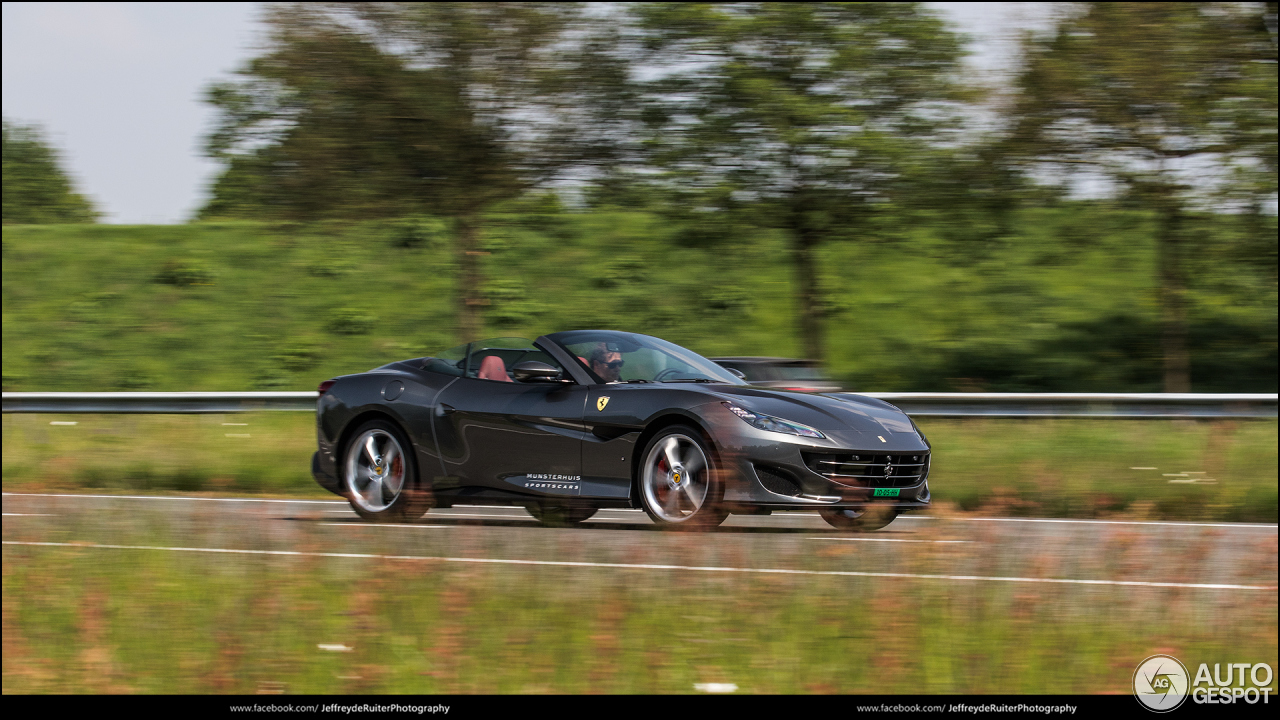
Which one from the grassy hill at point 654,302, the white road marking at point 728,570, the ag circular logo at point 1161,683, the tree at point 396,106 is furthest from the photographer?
the grassy hill at point 654,302

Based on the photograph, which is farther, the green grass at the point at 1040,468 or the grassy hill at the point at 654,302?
the grassy hill at the point at 654,302

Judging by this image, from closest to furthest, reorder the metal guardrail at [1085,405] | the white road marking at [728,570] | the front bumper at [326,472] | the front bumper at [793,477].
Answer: the white road marking at [728,570] → the front bumper at [793,477] → the front bumper at [326,472] → the metal guardrail at [1085,405]

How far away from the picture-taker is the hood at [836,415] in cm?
741

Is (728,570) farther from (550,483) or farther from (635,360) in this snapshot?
(635,360)

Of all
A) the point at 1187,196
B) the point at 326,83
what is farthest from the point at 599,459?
the point at 1187,196

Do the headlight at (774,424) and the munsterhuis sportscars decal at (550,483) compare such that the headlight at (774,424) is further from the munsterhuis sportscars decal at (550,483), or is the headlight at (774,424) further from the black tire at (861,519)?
the munsterhuis sportscars decal at (550,483)

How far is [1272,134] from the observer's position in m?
15.4

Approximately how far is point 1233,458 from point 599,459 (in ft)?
20.5

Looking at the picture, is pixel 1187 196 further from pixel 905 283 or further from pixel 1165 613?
pixel 1165 613

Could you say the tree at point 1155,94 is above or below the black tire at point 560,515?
above

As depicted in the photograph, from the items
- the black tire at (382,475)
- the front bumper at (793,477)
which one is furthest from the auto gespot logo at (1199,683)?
the black tire at (382,475)

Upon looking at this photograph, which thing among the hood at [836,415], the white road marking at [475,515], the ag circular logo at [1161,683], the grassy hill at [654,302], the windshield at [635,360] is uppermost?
the ag circular logo at [1161,683]

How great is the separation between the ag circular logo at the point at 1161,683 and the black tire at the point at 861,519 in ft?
10.4

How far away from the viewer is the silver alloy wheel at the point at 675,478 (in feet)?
24.4
